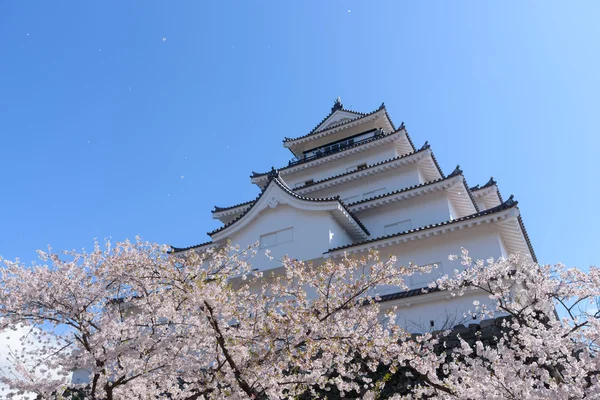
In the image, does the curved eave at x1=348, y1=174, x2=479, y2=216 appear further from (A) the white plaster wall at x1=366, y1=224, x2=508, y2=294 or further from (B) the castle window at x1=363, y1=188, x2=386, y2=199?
(A) the white plaster wall at x1=366, y1=224, x2=508, y2=294

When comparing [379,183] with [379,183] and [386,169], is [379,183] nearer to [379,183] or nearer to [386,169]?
[379,183]

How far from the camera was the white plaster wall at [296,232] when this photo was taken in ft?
59.0

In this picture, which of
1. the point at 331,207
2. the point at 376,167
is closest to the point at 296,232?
the point at 331,207

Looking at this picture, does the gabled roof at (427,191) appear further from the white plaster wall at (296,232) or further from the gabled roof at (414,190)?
the white plaster wall at (296,232)

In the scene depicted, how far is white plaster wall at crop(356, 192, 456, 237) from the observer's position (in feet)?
62.6

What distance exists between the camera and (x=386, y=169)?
2161 centimetres

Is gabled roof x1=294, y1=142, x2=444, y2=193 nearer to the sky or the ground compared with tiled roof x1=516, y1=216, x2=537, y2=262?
nearer to the sky

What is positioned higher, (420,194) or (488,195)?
(488,195)

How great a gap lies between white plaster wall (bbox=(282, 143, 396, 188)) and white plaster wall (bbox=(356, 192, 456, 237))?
391 centimetres

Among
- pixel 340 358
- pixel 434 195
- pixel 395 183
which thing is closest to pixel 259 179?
pixel 395 183

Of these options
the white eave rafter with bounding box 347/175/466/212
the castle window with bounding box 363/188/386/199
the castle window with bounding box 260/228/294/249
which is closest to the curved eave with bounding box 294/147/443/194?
the castle window with bounding box 363/188/386/199

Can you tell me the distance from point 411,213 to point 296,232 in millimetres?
5100

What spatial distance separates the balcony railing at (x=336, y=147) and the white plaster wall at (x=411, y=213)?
476 centimetres

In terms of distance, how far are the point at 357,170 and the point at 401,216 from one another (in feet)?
12.2
